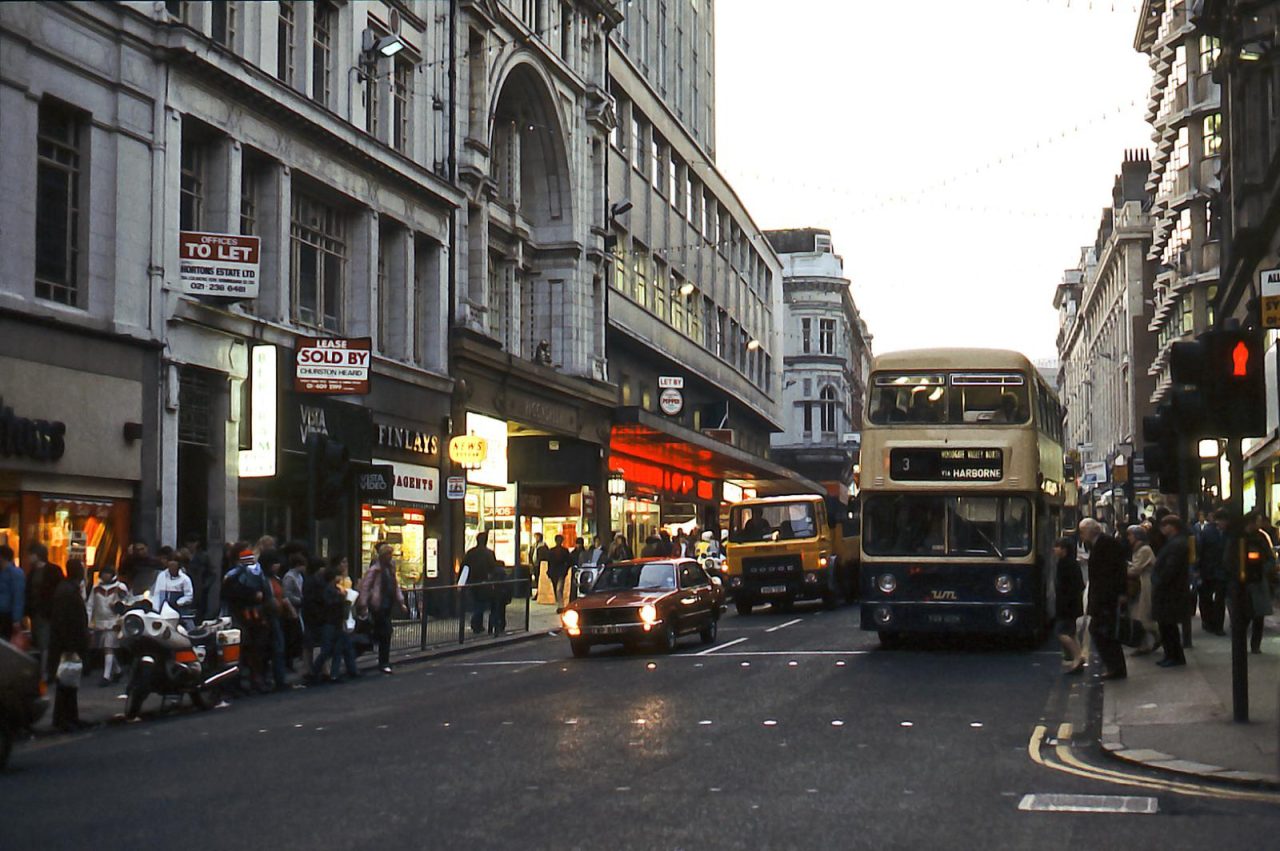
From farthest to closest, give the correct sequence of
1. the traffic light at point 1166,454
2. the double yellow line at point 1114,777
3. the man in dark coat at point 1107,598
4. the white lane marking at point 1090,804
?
the traffic light at point 1166,454, the man in dark coat at point 1107,598, the double yellow line at point 1114,777, the white lane marking at point 1090,804

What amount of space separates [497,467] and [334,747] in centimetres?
2623

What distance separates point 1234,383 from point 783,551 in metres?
21.1

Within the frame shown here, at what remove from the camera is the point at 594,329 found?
4669cm

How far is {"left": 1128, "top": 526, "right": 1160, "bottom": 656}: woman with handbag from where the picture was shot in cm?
2130

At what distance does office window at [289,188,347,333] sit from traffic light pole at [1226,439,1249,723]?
9.66 metres

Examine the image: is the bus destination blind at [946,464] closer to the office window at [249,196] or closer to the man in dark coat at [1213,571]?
the man in dark coat at [1213,571]

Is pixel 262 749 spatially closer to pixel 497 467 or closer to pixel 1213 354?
pixel 1213 354

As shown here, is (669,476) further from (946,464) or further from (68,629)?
(68,629)

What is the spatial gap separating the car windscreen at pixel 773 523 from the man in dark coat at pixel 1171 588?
51.7 ft

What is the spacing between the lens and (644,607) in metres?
23.5

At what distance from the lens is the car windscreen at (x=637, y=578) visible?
24.7 meters

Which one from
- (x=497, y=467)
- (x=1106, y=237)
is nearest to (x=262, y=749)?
(x=497, y=467)

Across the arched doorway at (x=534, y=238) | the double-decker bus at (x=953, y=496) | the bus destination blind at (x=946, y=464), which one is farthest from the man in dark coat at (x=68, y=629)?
the arched doorway at (x=534, y=238)

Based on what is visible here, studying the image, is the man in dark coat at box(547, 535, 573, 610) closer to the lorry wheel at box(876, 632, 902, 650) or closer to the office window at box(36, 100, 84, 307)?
the lorry wheel at box(876, 632, 902, 650)
